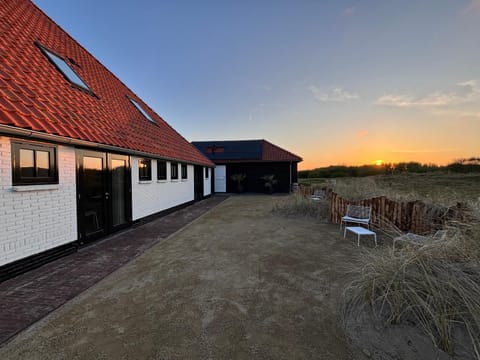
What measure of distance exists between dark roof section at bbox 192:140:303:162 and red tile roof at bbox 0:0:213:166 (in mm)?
9947

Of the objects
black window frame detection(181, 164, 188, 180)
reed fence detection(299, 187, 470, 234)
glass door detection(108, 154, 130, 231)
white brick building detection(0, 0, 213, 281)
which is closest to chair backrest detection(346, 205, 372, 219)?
reed fence detection(299, 187, 470, 234)

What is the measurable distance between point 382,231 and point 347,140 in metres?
9.49

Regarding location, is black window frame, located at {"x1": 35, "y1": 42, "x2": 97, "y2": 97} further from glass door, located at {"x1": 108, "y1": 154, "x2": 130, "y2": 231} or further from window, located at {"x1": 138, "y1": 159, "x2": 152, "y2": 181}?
window, located at {"x1": 138, "y1": 159, "x2": 152, "y2": 181}

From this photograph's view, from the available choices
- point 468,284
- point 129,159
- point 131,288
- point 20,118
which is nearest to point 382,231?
point 468,284

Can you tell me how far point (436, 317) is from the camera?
189 centimetres

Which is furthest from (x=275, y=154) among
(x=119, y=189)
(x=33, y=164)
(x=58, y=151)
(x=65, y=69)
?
(x=33, y=164)

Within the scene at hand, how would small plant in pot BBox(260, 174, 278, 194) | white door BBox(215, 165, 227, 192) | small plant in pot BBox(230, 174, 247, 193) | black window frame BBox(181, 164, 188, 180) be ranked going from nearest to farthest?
black window frame BBox(181, 164, 188, 180), small plant in pot BBox(260, 174, 278, 194), small plant in pot BBox(230, 174, 247, 193), white door BBox(215, 165, 227, 192)

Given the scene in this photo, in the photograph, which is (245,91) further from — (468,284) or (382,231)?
(468,284)

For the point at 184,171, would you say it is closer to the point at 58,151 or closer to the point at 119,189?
the point at 119,189

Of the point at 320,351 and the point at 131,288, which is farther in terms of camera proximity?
the point at 131,288

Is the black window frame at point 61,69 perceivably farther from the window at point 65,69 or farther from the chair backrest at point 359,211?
the chair backrest at point 359,211

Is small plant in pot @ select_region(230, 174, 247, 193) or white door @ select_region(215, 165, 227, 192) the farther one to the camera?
white door @ select_region(215, 165, 227, 192)

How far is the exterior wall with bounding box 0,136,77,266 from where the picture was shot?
3.17m

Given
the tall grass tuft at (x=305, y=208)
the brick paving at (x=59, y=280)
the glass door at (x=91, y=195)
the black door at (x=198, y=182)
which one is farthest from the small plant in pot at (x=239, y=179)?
the glass door at (x=91, y=195)
